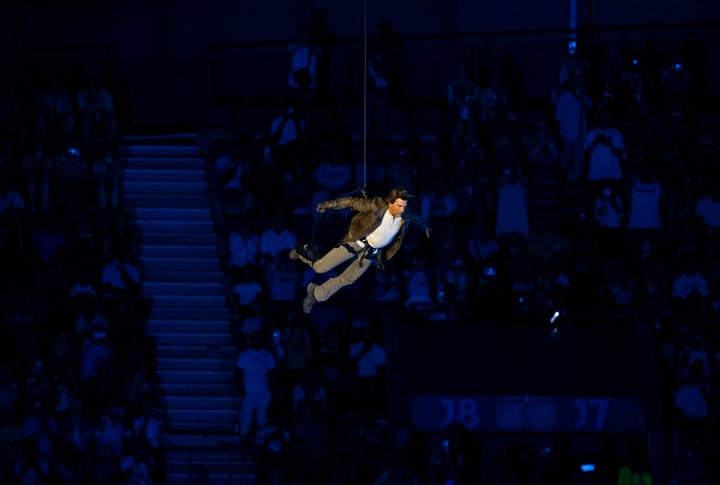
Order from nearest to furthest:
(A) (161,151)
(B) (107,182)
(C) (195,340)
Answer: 1. (C) (195,340)
2. (B) (107,182)
3. (A) (161,151)

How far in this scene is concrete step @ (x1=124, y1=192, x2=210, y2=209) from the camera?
2419cm

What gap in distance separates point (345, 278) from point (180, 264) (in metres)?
7.04

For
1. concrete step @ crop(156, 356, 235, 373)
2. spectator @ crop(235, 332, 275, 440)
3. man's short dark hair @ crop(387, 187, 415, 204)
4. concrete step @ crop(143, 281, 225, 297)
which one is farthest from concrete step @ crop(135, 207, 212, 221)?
man's short dark hair @ crop(387, 187, 415, 204)

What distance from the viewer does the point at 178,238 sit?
23859 millimetres

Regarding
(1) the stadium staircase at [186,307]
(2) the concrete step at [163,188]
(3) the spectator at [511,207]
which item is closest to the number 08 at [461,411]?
(3) the spectator at [511,207]

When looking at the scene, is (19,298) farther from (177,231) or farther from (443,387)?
(443,387)

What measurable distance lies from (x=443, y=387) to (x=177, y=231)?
490 centimetres

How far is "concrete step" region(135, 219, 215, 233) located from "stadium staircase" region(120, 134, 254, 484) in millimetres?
13

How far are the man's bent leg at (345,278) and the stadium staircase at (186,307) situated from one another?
479 centimetres

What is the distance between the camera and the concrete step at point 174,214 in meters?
24.1

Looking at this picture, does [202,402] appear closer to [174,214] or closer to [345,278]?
[174,214]

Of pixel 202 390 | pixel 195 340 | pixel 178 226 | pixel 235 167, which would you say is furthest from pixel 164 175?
pixel 202 390

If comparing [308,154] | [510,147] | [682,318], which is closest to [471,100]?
[510,147]

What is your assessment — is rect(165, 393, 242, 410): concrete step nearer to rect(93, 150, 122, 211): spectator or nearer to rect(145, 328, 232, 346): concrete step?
rect(145, 328, 232, 346): concrete step
